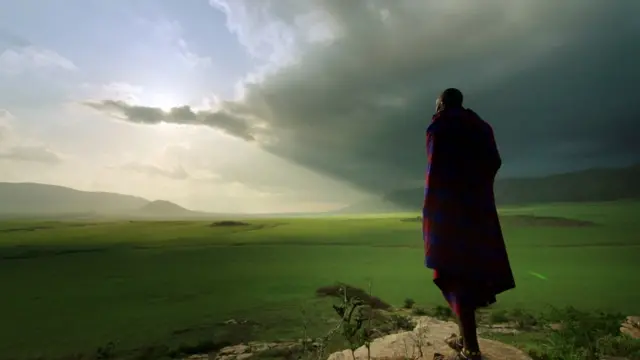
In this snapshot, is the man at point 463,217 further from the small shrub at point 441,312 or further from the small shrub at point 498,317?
the small shrub at point 441,312

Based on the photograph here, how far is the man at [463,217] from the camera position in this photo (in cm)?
262

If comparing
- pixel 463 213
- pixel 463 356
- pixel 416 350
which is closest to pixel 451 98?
pixel 463 213

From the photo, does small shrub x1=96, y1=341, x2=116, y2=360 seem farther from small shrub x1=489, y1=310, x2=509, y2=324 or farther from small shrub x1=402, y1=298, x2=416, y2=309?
small shrub x1=489, y1=310, x2=509, y2=324

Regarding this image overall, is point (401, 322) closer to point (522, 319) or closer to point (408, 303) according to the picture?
point (408, 303)

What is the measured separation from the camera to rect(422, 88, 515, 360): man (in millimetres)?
2621

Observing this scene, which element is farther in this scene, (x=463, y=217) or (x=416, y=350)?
(x=416, y=350)

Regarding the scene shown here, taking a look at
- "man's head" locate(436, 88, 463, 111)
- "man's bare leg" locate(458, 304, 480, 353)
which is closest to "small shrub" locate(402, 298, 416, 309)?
"man's bare leg" locate(458, 304, 480, 353)

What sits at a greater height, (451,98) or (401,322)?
(451,98)

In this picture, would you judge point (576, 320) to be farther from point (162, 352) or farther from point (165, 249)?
point (165, 249)

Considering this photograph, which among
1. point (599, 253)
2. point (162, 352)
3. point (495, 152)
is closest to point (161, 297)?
point (162, 352)

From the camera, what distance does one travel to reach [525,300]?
894cm

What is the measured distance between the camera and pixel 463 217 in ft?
8.76

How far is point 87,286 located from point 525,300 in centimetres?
1224

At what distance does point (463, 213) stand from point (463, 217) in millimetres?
28
